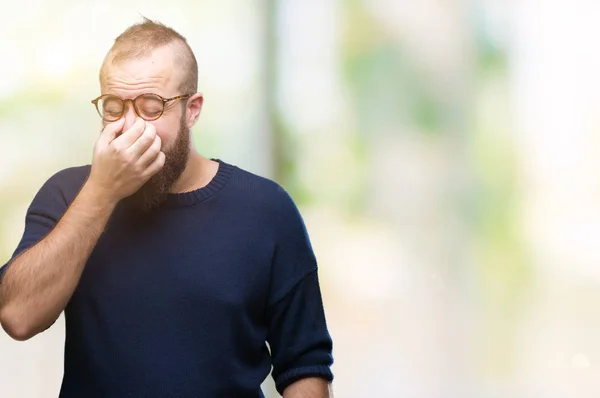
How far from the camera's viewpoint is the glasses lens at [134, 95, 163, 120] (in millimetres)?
1546

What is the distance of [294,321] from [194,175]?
0.35m

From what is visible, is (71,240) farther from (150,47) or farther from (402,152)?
(402,152)

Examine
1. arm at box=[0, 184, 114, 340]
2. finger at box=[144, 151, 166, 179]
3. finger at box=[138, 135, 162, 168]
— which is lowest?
arm at box=[0, 184, 114, 340]

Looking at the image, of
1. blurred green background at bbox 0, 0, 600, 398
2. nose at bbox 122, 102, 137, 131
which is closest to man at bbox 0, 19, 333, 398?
nose at bbox 122, 102, 137, 131

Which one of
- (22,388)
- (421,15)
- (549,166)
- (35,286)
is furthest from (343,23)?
(35,286)

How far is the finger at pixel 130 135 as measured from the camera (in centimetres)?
148

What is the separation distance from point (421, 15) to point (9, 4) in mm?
1268

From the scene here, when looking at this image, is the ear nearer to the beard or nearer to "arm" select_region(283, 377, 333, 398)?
the beard

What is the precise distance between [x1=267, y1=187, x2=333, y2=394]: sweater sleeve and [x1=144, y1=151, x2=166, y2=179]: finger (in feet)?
0.95

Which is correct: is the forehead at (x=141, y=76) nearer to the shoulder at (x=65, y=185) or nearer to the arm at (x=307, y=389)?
the shoulder at (x=65, y=185)

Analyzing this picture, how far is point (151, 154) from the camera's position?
1.51 m

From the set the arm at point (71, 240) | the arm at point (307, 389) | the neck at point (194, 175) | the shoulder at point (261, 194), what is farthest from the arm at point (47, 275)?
the arm at point (307, 389)

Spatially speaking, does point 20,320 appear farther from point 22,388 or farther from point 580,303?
point 580,303

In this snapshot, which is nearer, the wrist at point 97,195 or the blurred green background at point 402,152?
the wrist at point 97,195
